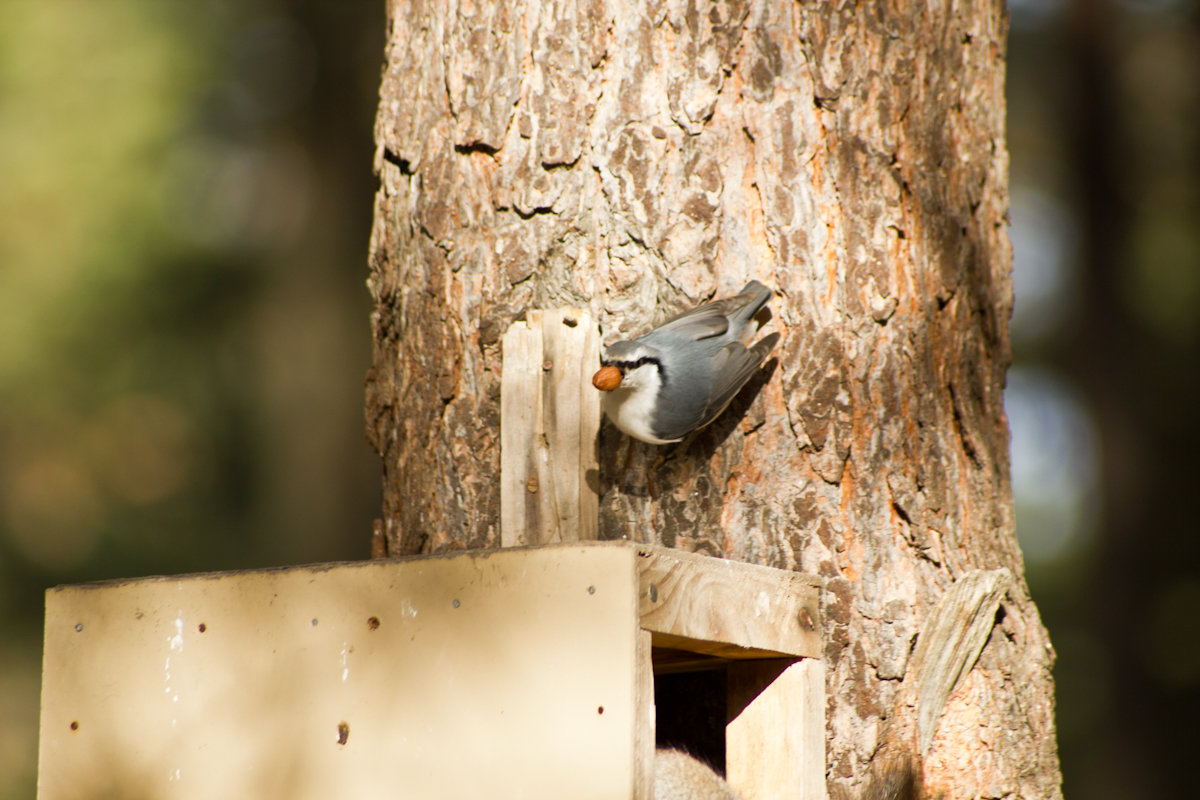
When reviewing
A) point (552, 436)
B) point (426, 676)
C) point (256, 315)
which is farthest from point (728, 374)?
point (256, 315)

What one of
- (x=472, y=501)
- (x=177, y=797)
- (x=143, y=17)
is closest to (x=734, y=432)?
(x=472, y=501)

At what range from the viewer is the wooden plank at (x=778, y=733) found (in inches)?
74.1

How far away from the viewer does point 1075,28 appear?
7.11 meters

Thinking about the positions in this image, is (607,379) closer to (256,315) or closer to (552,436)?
(552,436)

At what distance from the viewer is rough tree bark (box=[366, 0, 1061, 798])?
2.04m

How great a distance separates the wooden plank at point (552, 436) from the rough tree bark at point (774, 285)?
4cm

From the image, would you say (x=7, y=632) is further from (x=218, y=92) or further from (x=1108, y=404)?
(x=1108, y=404)

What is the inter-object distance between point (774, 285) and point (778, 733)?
2.42 feet

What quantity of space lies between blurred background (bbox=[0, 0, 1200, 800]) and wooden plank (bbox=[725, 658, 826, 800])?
4584 mm

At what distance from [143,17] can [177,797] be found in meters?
6.98

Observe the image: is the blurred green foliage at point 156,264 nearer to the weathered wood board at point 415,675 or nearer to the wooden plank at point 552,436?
the wooden plank at point 552,436

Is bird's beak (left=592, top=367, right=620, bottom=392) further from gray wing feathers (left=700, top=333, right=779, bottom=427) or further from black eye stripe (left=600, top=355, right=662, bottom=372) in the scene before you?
gray wing feathers (left=700, top=333, right=779, bottom=427)

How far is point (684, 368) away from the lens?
77.3 inches

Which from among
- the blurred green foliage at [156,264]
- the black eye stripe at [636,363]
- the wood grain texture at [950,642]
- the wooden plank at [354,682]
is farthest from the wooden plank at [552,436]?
the blurred green foliage at [156,264]
